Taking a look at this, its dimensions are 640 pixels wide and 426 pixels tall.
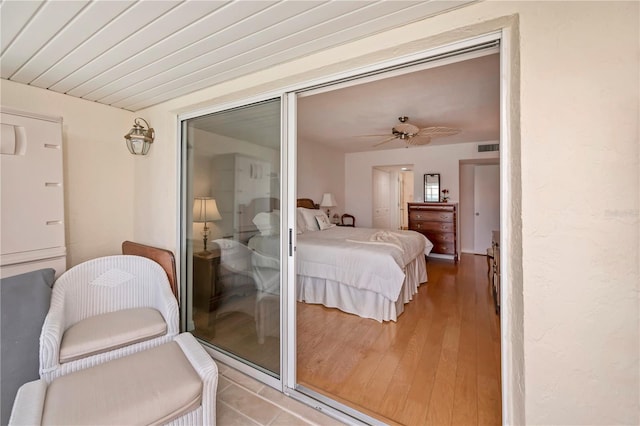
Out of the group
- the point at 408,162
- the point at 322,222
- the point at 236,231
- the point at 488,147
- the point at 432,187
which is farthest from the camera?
the point at 408,162

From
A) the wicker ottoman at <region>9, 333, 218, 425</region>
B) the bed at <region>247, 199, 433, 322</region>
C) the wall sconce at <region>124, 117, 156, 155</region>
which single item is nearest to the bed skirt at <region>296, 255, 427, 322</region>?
the bed at <region>247, 199, 433, 322</region>

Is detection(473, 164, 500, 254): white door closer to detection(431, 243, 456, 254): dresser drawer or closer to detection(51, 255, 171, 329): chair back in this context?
detection(431, 243, 456, 254): dresser drawer

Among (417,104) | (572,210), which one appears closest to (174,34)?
(572,210)

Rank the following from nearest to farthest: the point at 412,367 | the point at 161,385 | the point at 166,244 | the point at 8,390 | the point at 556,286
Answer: the point at 556,286 < the point at 161,385 < the point at 8,390 < the point at 412,367 < the point at 166,244

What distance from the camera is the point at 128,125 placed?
279 centimetres

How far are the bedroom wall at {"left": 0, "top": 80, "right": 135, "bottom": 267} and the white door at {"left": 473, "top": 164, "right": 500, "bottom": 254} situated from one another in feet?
21.3

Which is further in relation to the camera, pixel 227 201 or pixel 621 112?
pixel 227 201

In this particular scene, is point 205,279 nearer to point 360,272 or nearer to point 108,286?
point 108,286

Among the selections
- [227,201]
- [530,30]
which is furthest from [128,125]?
[530,30]

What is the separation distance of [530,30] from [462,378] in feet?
7.11

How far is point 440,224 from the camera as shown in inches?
220

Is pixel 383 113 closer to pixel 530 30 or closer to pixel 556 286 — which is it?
pixel 530 30

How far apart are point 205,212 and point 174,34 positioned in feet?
4.42

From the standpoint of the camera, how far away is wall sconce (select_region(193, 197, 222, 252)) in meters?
2.29
